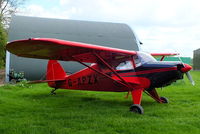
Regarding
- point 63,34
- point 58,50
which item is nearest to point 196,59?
point 63,34

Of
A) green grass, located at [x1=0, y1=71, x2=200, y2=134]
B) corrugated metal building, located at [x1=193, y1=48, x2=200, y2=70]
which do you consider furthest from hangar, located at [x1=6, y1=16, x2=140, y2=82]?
corrugated metal building, located at [x1=193, y1=48, x2=200, y2=70]

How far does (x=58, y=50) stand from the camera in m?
6.56

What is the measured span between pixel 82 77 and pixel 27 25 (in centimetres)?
1071

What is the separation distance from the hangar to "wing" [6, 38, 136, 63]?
9742 mm

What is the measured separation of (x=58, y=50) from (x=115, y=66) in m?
2.37

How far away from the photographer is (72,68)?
59.4 ft

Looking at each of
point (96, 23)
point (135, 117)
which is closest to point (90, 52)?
point (135, 117)

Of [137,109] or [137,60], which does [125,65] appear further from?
[137,109]

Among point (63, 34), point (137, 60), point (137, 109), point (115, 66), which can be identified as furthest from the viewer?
point (63, 34)

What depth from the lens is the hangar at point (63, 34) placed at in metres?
16.9

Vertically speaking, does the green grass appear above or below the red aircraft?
below

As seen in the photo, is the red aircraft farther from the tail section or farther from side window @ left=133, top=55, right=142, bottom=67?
the tail section

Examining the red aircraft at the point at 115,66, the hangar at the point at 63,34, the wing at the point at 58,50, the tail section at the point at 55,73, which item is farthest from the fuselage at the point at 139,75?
the hangar at the point at 63,34

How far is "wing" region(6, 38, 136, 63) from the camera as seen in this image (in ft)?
18.9
